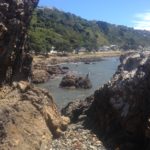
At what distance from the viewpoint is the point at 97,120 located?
1364 inches

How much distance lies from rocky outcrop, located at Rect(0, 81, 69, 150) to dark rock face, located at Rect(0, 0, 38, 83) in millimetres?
1424

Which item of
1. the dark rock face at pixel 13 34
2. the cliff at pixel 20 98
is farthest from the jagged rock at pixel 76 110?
the dark rock face at pixel 13 34

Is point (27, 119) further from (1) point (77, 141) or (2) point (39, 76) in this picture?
(2) point (39, 76)

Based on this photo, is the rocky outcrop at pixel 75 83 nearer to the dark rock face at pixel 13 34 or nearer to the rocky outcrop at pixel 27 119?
the dark rock face at pixel 13 34

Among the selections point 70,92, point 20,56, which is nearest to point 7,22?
point 20,56

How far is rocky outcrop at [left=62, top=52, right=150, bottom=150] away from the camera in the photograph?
92.9ft

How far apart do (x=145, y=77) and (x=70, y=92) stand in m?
38.0

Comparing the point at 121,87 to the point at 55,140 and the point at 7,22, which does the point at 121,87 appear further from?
the point at 7,22

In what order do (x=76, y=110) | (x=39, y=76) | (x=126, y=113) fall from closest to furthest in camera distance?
(x=126, y=113) < (x=76, y=110) < (x=39, y=76)

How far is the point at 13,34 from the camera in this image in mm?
32219

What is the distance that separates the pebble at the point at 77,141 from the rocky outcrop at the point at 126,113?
0.96 meters

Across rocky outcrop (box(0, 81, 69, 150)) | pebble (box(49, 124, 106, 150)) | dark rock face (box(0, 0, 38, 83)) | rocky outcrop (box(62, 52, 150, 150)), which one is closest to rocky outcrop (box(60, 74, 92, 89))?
rocky outcrop (box(62, 52, 150, 150))

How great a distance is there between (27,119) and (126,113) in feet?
22.0

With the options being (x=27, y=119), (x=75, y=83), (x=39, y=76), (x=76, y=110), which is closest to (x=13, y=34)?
(x=27, y=119)
